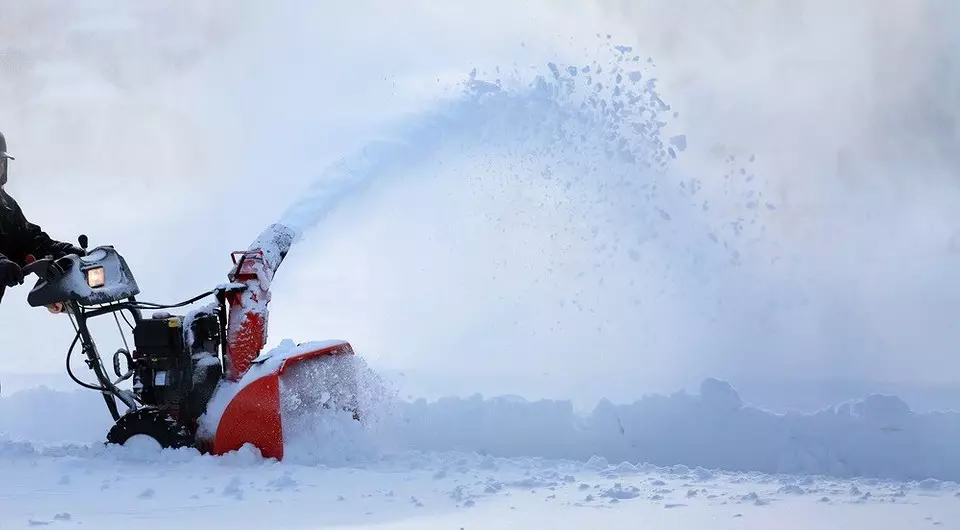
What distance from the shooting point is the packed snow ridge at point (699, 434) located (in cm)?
625

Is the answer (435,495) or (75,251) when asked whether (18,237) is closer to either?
(75,251)

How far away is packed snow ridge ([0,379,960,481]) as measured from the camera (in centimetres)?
625

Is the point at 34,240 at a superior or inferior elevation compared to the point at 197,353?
superior

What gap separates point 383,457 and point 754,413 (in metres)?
2.44

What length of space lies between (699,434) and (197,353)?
3364 mm

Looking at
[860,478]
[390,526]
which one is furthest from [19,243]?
[860,478]

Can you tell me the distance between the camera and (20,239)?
7414 millimetres

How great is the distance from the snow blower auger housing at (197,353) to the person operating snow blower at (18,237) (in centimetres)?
51

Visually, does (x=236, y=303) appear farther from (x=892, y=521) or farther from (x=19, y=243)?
(x=892, y=521)

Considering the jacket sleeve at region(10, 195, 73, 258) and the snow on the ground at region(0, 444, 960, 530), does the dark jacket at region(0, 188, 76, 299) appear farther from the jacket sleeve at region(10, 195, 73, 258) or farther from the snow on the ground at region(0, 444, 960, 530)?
the snow on the ground at region(0, 444, 960, 530)

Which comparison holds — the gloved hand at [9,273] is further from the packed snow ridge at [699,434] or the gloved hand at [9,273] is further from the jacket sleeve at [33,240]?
the packed snow ridge at [699,434]

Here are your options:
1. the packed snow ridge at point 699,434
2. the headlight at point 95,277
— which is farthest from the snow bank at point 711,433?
the headlight at point 95,277

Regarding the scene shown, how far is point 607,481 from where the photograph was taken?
222 inches

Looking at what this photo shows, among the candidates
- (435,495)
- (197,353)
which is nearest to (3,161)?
(197,353)
